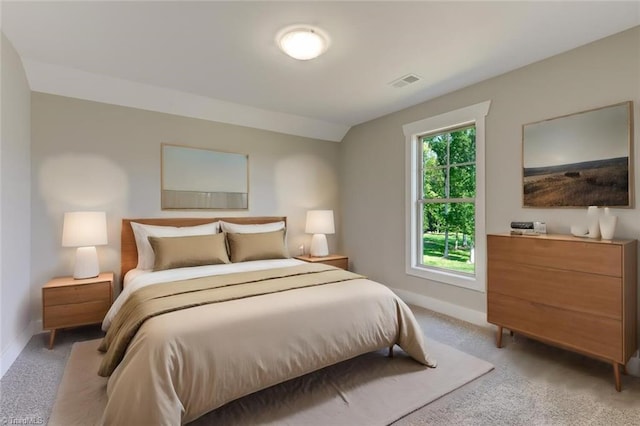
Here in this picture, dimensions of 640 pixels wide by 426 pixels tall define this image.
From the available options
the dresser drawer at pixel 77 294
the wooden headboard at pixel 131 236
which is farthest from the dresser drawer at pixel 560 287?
the dresser drawer at pixel 77 294

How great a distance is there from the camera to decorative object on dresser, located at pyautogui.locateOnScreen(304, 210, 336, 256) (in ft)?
14.0

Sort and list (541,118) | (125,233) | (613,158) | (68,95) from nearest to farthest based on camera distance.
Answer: (613,158)
(541,118)
(68,95)
(125,233)

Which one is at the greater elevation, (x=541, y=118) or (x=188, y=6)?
(x=188, y=6)

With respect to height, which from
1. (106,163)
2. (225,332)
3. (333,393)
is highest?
(106,163)

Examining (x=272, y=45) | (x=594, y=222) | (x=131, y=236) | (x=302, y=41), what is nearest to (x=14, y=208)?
(x=131, y=236)

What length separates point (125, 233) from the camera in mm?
3277

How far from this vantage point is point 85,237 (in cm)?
280

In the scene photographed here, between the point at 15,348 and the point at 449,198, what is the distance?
4.24 metres

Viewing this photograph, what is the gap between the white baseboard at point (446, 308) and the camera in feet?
10.3

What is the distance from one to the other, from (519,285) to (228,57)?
9.99 ft

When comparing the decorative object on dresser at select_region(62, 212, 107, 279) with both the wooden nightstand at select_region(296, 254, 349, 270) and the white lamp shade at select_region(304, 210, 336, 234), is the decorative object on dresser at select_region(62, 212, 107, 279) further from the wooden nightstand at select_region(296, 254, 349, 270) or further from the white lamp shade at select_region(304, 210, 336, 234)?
the white lamp shade at select_region(304, 210, 336, 234)

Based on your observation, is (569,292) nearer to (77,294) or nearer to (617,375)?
(617,375)

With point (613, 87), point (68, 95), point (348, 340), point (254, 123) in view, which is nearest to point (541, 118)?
point (613, 87)

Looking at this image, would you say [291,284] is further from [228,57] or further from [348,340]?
[228,57]
